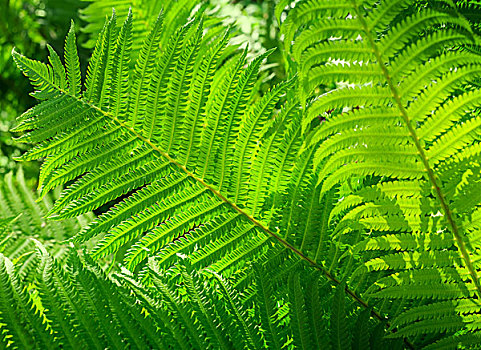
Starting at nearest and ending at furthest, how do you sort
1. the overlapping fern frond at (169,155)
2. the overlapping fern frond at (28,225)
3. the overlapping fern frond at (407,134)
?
the overlapping fern frond at (407,134) → the overlapping fern frond at (169,155) → the overlapping fern frond at (28,225)

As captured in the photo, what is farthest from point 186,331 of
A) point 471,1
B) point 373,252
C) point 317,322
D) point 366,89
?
point 471,1

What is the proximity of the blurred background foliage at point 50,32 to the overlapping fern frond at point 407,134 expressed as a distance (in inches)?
35.2

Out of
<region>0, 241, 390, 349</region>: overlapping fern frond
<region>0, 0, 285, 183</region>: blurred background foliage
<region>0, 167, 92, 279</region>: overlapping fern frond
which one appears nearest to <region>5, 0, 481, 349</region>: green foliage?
<region>0, 241, 390, 349</region>: overlapping fern frond

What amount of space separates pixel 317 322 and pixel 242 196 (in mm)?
251

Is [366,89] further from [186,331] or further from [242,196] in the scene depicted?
[186,331]

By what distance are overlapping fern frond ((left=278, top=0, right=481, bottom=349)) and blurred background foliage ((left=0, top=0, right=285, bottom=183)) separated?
895mm

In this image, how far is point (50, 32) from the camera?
7.72 ft

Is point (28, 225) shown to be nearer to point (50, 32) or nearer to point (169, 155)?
point (169, 155)

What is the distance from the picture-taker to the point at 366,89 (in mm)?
693

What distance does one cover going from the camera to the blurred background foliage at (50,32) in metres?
1.71

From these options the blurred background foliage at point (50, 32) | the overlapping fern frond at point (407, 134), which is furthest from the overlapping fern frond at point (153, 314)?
the blurred background foliage at point (50, 32)

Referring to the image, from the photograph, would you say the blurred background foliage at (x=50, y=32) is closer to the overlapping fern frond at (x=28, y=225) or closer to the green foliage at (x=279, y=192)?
the overlapping fern frond at (x=28, y=225)

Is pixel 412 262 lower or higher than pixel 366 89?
lower

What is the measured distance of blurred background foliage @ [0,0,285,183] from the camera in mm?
1712
